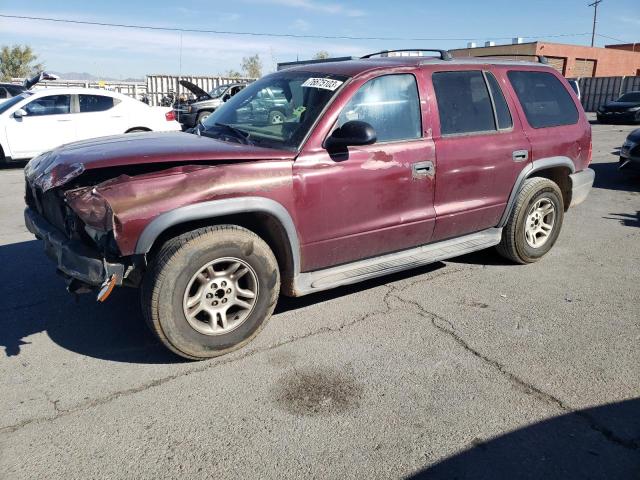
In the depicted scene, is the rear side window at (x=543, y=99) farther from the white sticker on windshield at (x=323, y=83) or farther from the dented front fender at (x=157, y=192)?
the dented front fender at (x=157, y=192)

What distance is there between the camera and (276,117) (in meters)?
3.93

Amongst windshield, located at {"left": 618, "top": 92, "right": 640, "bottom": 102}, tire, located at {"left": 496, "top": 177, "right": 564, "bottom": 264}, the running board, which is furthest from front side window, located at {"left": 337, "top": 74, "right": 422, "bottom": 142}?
windshield, located at {"left": 618, "top": 92, "right": 640, "bottom": 102}

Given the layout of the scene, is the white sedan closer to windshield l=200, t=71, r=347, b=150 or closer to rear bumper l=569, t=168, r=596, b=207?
windshield l=200, t=71, r=347, b=150

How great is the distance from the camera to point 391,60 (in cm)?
427

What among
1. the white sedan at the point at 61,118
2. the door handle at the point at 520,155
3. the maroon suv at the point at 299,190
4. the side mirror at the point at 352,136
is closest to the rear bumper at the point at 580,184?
the maroon suv at the point at 299,190

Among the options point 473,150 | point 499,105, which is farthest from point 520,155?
point 473,150

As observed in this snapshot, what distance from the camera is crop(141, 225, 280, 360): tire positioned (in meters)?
3.09

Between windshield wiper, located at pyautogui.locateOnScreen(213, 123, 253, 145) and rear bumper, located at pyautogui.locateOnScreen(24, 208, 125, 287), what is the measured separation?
1278 mm

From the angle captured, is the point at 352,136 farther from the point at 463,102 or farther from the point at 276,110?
the point at 463,102

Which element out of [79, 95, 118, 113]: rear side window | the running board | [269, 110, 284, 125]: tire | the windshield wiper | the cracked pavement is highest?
[79, 95, 118, 113]: rear side window

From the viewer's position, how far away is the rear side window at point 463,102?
4.19 metres

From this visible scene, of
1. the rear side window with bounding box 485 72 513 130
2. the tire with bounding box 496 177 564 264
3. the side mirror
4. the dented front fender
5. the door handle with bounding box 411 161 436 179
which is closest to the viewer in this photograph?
the dented front fender

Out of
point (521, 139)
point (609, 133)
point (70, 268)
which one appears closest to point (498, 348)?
point (521, 139)

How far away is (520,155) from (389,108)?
4.91 ft
